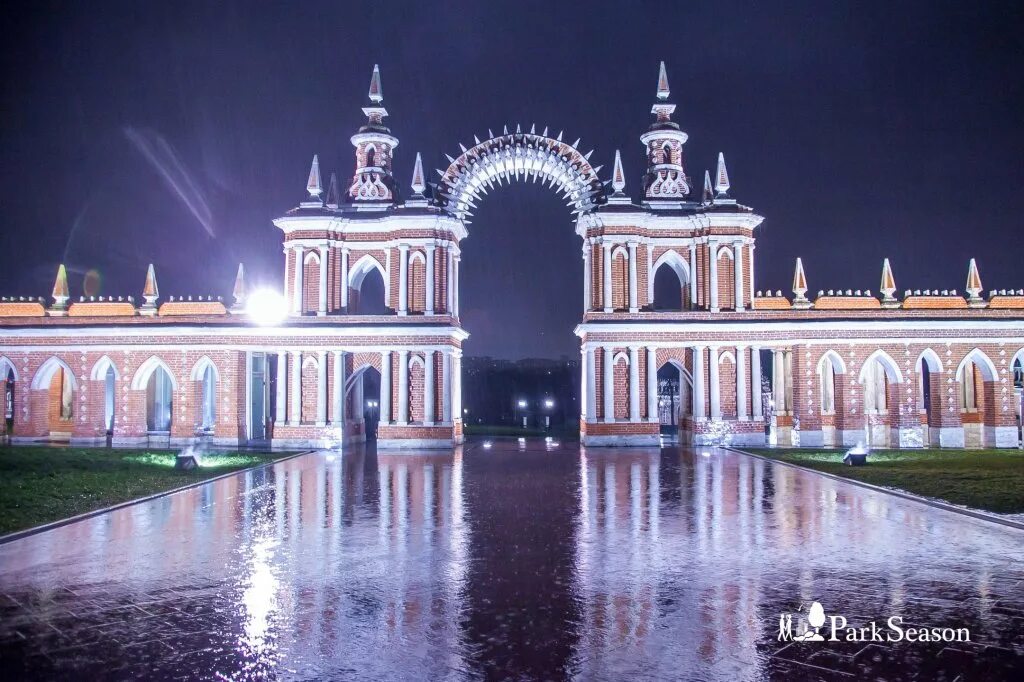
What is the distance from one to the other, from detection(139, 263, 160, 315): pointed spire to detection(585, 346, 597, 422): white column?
2174 centimetres

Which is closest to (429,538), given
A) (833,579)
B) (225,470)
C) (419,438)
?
(833,579)

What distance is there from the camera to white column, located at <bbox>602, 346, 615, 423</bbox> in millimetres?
37562

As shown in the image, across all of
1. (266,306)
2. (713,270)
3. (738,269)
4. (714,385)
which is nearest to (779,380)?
(714,385)

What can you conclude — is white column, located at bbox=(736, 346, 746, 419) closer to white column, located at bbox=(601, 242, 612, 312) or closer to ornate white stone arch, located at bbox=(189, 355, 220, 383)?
white column, located at bbox=(601, 242, 612, 312)

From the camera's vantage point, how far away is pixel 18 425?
124 feet

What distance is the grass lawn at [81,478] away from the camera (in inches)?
634

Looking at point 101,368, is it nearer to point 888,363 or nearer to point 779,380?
point 779,380

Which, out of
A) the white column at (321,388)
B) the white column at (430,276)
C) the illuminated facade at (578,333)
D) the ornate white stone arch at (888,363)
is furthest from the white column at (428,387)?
the ornate white stone arch at (888,363)

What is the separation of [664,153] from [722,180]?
3459 mm

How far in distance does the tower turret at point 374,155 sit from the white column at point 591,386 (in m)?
13.1

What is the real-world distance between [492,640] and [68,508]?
40.5 ft

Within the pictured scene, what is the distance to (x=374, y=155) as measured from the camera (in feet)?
135

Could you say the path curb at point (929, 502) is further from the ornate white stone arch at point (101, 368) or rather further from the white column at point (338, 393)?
the ornate white stone arch at point (101, 368)

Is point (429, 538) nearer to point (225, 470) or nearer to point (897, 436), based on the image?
point (225, 470)
